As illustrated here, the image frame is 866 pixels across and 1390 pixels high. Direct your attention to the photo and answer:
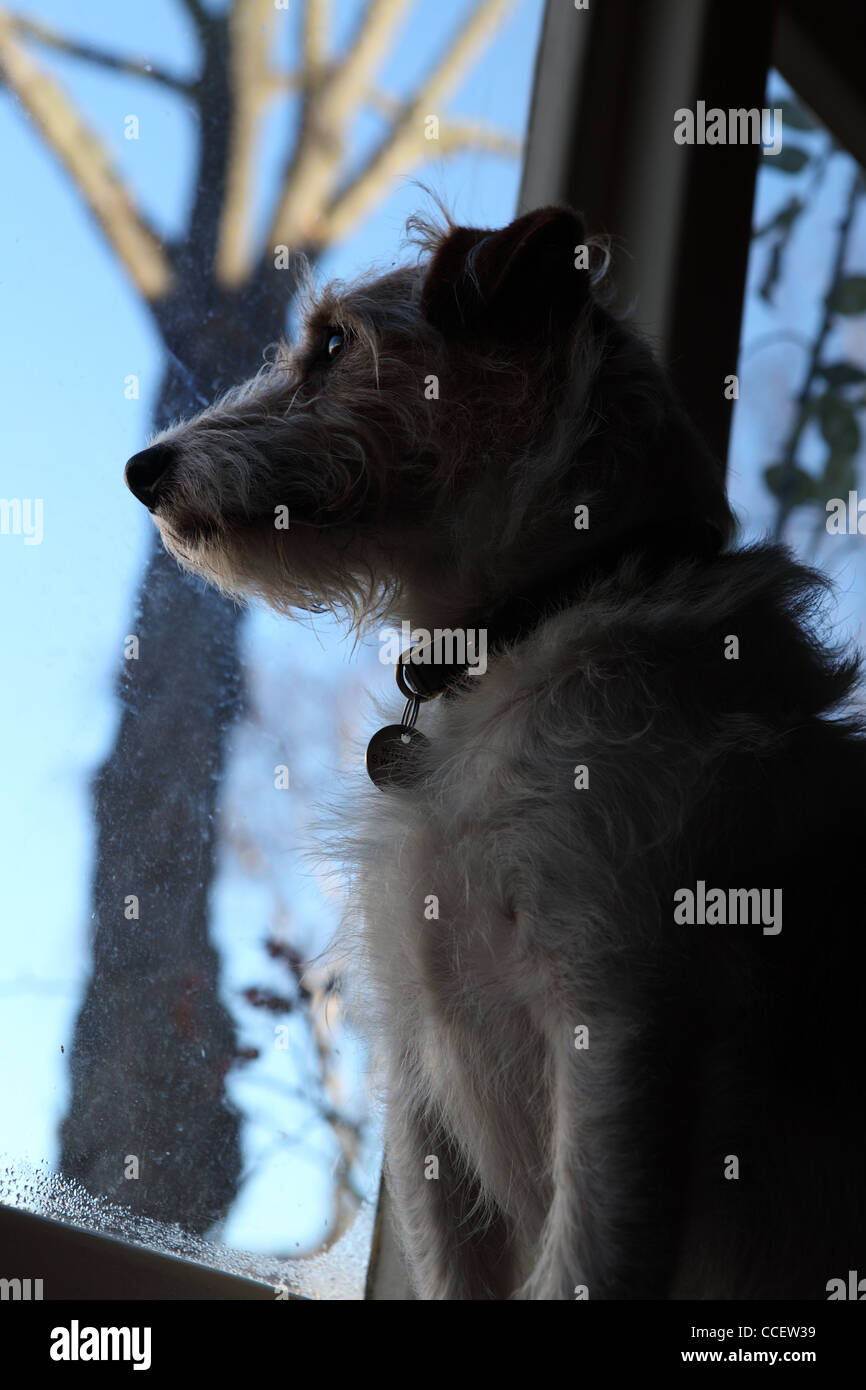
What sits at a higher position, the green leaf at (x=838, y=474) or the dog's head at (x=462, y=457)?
the green leaf at (x=838, y=474)

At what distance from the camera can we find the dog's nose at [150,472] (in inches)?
57.7

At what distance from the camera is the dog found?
1183 mm

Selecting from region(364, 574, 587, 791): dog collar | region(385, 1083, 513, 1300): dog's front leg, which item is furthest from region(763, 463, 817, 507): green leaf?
region(385, 1083, 513, 1300): dog's front leg

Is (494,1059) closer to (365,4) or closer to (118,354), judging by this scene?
(118,354)

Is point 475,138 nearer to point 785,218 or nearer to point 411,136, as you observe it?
point 411,136

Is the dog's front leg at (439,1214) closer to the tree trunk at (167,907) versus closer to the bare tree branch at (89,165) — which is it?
the tree trunk at (167,907)

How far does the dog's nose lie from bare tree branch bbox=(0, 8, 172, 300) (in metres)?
0.35

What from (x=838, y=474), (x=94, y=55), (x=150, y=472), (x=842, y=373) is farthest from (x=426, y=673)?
(x=842, y=373)

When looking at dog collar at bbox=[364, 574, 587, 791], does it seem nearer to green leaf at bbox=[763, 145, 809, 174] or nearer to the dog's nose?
the dog's nose

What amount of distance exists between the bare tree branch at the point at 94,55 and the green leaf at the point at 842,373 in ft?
5.91

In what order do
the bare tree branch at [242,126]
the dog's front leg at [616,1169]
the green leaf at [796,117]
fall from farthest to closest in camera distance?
the green leaf at [796,117] → the bare tree branch at [242,126] → the dog's front leg at [616,1169]

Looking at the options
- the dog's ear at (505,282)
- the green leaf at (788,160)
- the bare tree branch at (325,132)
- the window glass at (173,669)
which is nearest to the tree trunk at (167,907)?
the window glass at (173,669)

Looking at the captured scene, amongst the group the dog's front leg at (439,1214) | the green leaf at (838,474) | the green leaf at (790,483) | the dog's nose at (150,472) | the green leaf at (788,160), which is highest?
the green leaf at (788,160)

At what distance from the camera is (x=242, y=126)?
187 centimetres
